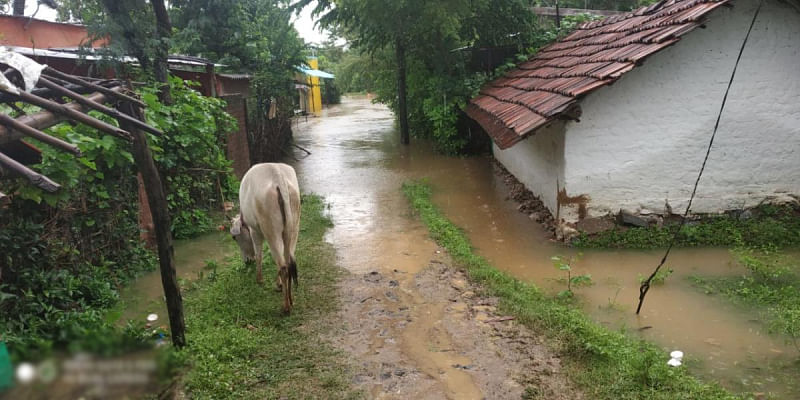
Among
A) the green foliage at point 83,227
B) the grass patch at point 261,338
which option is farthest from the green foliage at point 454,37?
the grass patch at point 261,338

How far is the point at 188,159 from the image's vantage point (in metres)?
8.72

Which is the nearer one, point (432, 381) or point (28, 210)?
point (432, 381)

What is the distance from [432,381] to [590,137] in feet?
15.8

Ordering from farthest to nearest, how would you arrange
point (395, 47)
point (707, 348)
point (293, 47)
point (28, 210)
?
point (395, 47)
point (293, 47)
point (28, 210)
point (707, 348)

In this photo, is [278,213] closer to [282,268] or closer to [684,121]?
[282,268]

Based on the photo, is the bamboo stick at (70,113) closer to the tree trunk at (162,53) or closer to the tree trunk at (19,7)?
the tree trunk at (162,53)

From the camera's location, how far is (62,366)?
0.81 meters

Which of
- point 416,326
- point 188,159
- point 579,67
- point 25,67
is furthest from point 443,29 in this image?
point 25,67

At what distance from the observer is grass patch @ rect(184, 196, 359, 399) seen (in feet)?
14.2

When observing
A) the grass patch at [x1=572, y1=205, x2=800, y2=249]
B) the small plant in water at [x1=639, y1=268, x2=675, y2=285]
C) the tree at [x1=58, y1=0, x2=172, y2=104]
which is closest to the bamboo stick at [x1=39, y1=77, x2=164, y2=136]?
the tree at [x1=58, y1=0, x2=172, y2=104]

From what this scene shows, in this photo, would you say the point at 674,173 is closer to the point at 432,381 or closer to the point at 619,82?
the point at 619,82

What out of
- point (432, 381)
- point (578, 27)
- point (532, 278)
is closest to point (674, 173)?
point (532, 278)

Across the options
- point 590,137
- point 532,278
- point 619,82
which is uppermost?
point 619,82

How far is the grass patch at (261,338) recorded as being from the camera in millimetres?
4320
